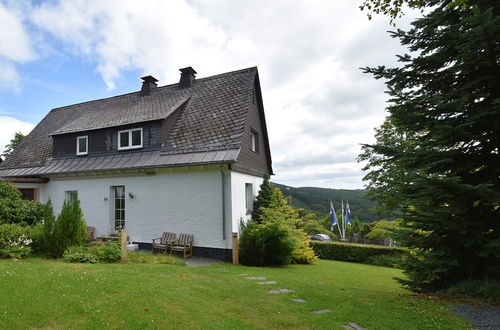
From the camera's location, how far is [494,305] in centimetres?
488

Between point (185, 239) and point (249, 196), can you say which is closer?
point (185, 239)

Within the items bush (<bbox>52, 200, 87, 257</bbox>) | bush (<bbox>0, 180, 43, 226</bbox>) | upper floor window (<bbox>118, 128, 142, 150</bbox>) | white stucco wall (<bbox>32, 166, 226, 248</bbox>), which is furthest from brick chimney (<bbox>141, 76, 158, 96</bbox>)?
bush (<bbox>52, 200, 87, 257</bbox>)

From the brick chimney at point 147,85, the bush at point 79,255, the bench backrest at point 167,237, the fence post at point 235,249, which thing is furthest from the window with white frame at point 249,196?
the brick chimney at point 147,85

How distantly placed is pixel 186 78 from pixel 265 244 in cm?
1109

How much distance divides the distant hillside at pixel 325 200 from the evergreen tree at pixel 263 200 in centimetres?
4967

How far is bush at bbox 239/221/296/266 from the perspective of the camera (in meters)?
10.9

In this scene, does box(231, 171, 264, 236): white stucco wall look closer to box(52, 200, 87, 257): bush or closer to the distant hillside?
box(52, 200, 87, 257): bush

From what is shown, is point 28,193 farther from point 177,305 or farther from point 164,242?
point 177,305

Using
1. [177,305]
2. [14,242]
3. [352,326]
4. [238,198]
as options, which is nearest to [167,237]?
[238,198]

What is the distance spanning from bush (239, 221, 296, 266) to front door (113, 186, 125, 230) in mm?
6226

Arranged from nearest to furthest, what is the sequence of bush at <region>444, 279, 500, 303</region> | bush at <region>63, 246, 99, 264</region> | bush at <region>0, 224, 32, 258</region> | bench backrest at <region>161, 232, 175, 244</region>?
bush at <region>444, 279, 500, 303</region>
bush at <region>0, 224, 32, 258</region>
bush at <region>63, 246, 99, 264</region>
bench backrest at <region>161, 232, 175, 244</region>

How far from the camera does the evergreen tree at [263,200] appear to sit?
13599 millimetres

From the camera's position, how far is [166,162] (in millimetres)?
12125

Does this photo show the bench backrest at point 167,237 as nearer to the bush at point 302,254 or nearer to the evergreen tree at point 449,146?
the bush at point 302,254
